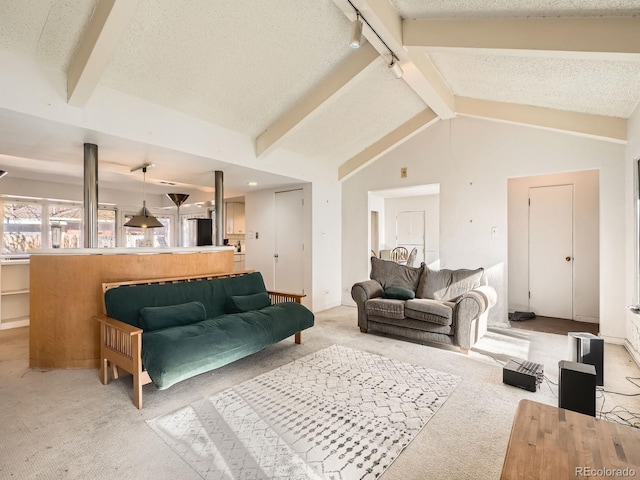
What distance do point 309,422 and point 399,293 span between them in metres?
2.36

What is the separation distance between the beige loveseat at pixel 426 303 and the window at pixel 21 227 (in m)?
6.15

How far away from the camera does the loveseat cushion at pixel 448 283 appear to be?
4125mm

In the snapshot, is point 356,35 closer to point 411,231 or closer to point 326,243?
point 326,243

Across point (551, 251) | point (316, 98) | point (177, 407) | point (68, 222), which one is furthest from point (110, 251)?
point (551, 251)

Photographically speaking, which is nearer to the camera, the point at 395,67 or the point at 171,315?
the point at 171,315

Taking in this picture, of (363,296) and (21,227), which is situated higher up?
(21,227)

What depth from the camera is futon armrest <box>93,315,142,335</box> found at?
243 cm

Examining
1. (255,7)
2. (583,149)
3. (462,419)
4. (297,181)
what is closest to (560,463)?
(462,419)

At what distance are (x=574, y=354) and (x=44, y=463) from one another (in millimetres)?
3952

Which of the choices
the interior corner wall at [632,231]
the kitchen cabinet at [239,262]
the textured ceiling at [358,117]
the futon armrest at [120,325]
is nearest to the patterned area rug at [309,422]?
the futon armrest at [120,325]

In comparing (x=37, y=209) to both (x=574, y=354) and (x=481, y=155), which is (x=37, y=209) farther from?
(x=574, y=354)

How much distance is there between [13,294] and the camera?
4.57m

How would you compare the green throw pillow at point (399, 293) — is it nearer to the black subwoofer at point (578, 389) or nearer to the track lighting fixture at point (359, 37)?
the black subwoofer at point (578, 389)

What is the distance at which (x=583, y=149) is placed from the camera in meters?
4.08
